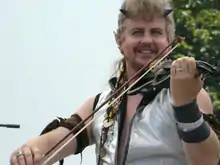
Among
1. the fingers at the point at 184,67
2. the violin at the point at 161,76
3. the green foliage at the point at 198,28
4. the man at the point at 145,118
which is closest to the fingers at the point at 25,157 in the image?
the man at the point at 145,118

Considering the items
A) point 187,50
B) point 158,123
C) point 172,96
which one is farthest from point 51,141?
point 187,50

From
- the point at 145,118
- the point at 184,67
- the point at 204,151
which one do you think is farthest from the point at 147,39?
the point at 204,151

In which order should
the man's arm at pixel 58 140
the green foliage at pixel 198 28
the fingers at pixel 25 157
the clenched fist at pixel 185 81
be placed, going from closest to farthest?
the clenched fist at pixel 185 81 → the fingers at pixel 25 157 → the man's arm at pixel 58 140 → the green foliage at pixel 198 28

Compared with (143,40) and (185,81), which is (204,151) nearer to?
(185,81)

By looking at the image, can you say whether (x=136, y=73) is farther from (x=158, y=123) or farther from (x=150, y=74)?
(x=158, y=123)

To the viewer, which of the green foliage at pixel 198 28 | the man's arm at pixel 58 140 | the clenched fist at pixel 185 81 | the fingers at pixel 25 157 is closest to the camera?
the clenched fist at pixel 185 81

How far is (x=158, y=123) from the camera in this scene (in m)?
2.11

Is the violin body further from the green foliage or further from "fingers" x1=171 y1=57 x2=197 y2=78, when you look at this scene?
the green foliage

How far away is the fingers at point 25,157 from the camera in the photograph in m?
2.02

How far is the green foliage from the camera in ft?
19.4

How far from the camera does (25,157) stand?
6.69 feet

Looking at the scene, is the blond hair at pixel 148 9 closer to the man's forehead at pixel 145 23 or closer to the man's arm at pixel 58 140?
the man's forehead at pixel 145 23

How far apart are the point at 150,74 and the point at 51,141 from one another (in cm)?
41

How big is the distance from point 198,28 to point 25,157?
14.1 feet
